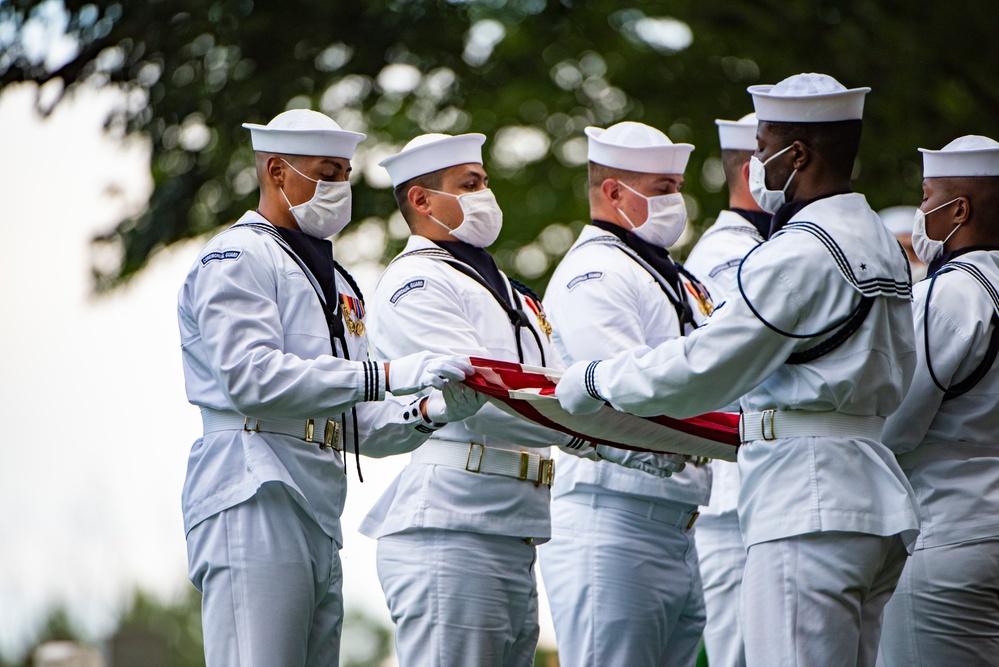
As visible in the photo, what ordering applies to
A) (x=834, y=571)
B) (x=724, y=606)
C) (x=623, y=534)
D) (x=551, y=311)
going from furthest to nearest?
(x=724, y=606), (x=551, y=311), (x=623, y=534), (x=834, y=571)

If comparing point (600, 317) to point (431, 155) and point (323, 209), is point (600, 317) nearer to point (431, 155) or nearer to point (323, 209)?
point (431, 155)

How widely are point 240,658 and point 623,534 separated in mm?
1872

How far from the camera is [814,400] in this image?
4395 millimetres


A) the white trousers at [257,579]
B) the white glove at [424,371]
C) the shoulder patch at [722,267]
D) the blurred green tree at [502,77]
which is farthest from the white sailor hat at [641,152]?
the blurred green tree at [502,77]

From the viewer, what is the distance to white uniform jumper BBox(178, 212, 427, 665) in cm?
467

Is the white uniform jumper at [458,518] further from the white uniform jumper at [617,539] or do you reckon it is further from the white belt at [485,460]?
the white uniform jumper at [617,539]

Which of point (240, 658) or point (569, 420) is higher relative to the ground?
point (569, 420)

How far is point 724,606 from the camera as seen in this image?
22.2ft

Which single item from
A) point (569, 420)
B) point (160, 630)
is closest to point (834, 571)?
point (569, 420)

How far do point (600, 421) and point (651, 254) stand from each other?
154cm

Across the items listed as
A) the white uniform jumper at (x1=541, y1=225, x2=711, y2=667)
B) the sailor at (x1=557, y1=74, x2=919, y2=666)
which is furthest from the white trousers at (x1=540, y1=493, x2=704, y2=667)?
the sailor at (x1=557, y1=74, x2=919, y2=666)

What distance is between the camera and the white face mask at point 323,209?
17.2ft

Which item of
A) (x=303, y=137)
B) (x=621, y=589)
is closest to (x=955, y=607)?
(x=621, y=589)

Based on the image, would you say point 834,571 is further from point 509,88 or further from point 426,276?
point 509,88
